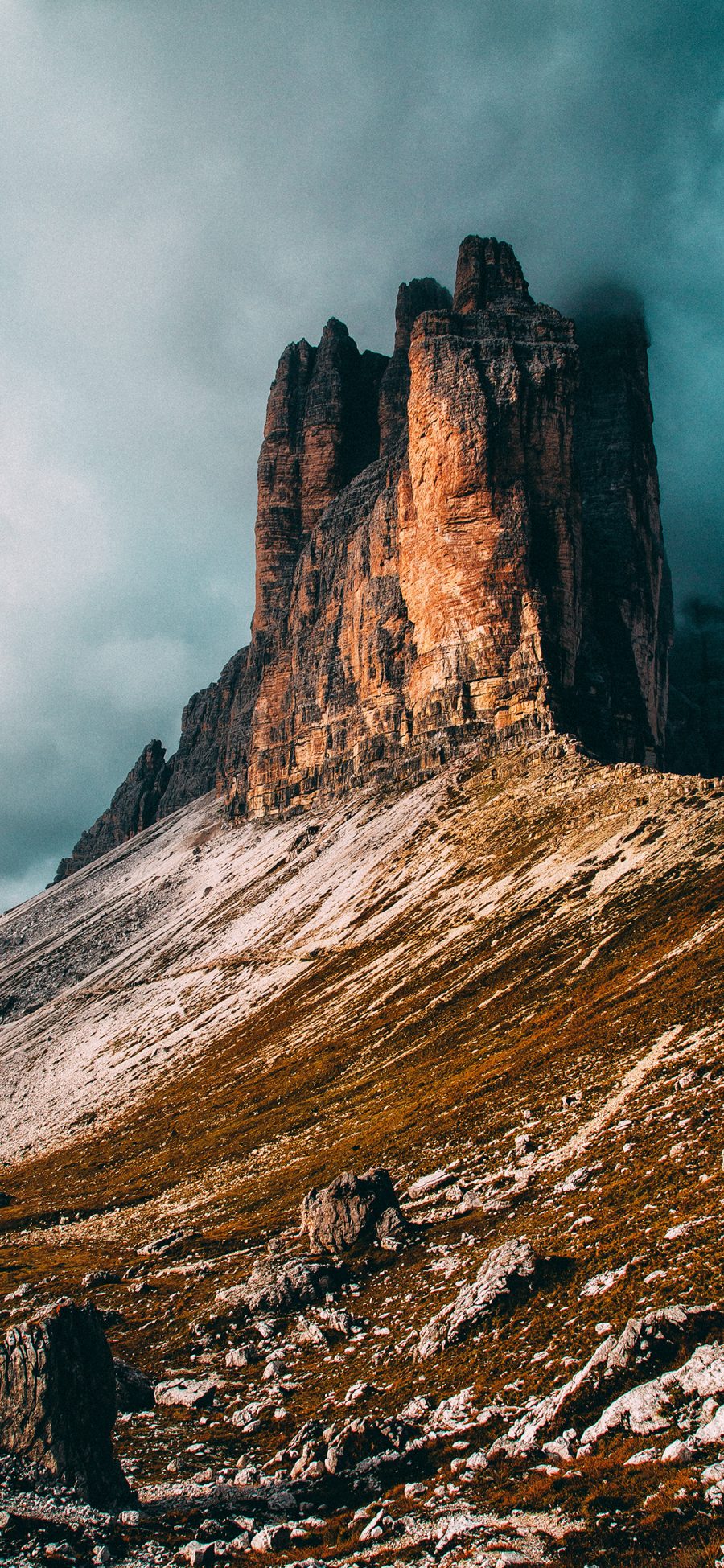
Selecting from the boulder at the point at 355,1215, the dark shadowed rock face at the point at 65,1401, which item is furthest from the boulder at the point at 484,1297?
the boulder at the point at 355,1215

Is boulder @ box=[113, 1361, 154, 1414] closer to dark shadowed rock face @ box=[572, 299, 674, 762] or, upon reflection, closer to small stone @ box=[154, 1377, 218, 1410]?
small stone @ box=[154, 1377, 218, 1410]

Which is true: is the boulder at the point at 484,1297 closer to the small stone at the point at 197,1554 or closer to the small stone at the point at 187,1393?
the small stone at the point at 187,1393

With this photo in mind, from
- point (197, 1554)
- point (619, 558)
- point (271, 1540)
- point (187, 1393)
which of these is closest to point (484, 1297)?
point (271, 1540)

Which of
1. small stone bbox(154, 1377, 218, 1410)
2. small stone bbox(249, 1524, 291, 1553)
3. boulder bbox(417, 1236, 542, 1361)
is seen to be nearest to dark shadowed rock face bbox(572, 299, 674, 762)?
boulder bbox(417, 1236, 542, 1361)

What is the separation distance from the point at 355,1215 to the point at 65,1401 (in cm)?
1406

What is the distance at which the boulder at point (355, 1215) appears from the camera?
104 feet

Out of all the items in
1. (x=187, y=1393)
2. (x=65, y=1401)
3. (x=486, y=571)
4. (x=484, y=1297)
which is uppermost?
(x=486, y=571)

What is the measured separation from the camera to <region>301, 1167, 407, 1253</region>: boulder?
31797 millimetres

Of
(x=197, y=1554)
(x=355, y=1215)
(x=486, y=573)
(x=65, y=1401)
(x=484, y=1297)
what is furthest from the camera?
(x=486, y=573)

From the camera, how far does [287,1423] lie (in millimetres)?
21453

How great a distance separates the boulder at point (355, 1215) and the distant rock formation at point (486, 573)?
3904 inches

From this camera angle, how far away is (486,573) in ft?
456

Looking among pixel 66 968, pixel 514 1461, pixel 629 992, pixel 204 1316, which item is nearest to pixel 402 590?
pixel 66 968

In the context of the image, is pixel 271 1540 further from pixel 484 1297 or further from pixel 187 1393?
pixel 187 1393
